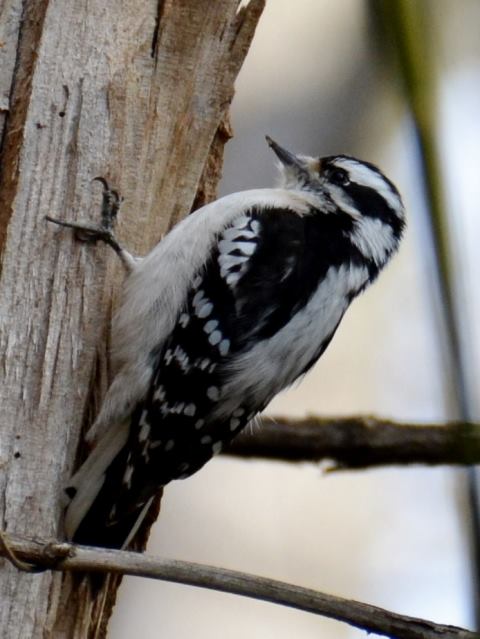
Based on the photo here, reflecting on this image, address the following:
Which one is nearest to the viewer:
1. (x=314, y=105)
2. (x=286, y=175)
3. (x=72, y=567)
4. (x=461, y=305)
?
(x=461, y=305)

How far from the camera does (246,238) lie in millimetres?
3889

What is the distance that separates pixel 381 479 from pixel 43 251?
503 centimetres

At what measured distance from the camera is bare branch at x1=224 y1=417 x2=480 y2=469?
4.75m

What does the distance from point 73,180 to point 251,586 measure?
5.85 ft

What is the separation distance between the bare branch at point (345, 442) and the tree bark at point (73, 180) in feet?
4.29

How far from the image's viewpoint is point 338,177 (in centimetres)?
447

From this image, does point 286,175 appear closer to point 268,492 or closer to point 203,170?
point 203,170

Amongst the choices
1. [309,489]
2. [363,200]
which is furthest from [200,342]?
[309,489]

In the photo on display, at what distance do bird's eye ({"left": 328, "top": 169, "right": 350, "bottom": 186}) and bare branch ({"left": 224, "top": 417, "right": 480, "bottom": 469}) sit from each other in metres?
1.10

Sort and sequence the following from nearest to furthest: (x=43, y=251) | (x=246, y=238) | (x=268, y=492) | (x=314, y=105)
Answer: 1. (x=43, y=251)
2. (x=246, y=238)
3. (x=314, y=105)
4. (x=268, y=492)

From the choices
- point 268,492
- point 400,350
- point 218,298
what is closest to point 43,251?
point 218,298

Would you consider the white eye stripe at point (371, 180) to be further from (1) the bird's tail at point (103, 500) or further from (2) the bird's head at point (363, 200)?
(1) the bird's tail at point (103, 500)

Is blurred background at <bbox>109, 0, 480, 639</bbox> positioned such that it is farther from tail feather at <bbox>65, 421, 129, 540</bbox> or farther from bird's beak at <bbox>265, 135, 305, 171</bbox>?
tail feather at <bbox>65, 421, 129, 540</bbox>

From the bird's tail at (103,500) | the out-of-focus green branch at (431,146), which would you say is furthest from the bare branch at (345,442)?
the out-of-focus green branch at (431,146)
